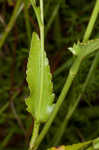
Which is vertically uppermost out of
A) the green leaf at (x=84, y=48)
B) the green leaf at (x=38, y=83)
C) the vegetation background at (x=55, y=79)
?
the green leaf at (x=84, y=48)

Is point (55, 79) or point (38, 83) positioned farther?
point (55, 79)

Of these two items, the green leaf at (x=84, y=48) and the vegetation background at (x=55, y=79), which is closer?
the green leaf at (x=84, y=48)

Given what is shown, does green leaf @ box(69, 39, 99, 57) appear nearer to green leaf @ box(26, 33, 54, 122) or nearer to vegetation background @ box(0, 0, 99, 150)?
green leaf @ box(26, 33, 54, 122)

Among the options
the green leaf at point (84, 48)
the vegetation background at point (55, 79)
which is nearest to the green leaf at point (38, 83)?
the green leaf at point (84, 48)

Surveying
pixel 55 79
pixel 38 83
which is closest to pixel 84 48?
pixel 38 83

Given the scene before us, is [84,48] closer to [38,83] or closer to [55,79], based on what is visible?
[38,83]

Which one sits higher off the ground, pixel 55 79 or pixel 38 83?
pixel 38 83

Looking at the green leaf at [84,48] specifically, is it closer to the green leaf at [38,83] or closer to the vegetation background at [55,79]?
the green leaf at [38,83]

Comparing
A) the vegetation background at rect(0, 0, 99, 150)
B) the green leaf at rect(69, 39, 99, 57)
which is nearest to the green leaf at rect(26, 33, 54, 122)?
the green leaf at rect(69, 39, 99, 57)

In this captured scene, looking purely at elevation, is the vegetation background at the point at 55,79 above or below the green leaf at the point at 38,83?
below
